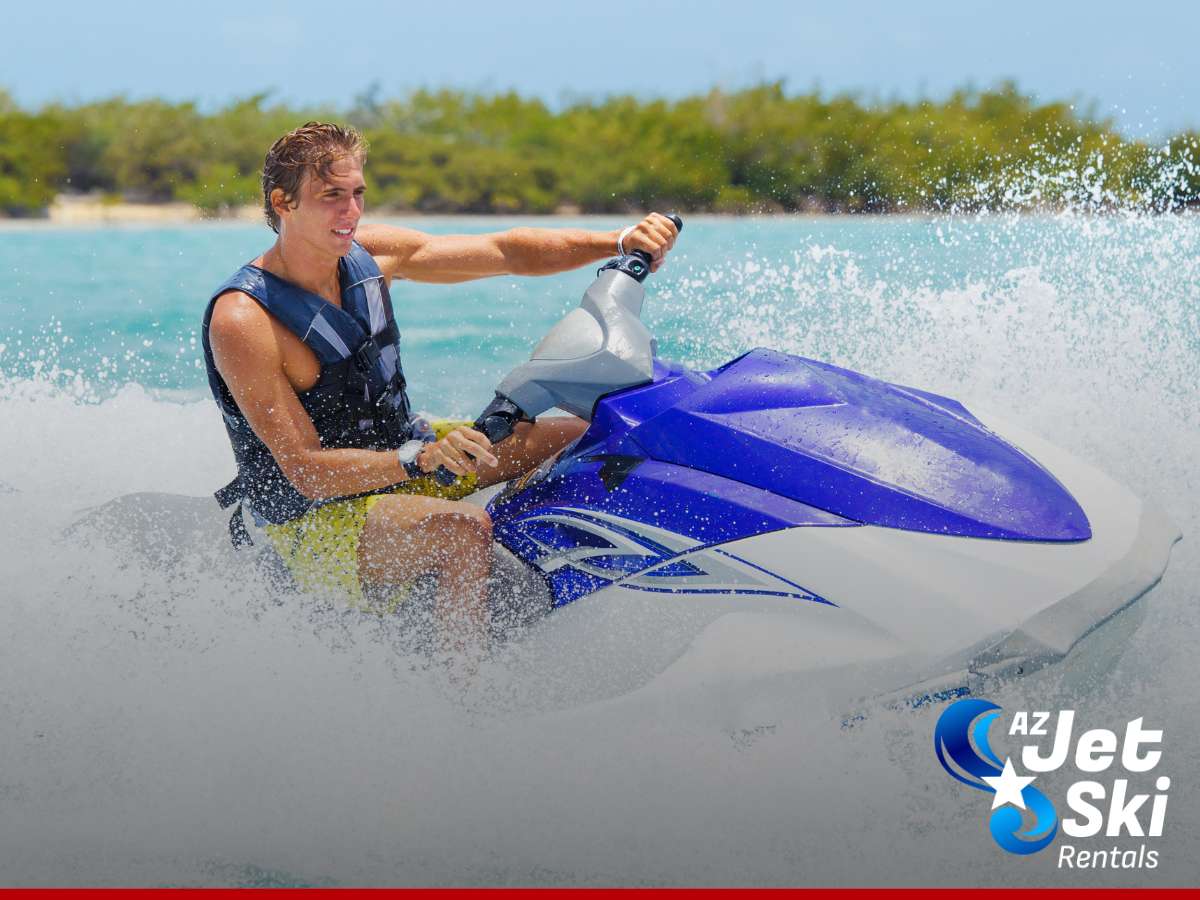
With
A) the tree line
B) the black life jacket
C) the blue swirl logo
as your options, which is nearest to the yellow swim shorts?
the black life jacket

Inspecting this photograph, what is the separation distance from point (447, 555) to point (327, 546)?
287 millimetres

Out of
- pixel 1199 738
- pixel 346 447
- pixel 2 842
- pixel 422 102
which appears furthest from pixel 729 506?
pixel 422 102

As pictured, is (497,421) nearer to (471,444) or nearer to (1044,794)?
(471,444)

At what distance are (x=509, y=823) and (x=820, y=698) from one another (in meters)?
0.61

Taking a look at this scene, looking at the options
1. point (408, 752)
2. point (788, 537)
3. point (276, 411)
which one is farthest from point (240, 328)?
point (788, 537)

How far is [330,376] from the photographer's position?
250 cm

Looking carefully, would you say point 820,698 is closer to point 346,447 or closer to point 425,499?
point 425,499

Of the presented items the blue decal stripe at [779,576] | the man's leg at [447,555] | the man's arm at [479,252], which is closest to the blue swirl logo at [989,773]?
the blue decal stripe at [779,576]

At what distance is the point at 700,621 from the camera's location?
7.04 feet

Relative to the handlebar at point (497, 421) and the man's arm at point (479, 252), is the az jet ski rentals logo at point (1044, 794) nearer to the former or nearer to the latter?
the handlebar at point (497, 421)

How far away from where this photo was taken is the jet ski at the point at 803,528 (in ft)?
6.70

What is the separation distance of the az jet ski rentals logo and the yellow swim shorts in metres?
1.05

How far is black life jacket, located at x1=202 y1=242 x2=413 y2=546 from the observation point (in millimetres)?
2453

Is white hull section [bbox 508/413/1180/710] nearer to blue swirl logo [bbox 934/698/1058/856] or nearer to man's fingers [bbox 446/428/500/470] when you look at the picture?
blue swirl logo [bbox 934/698/1058/856]
